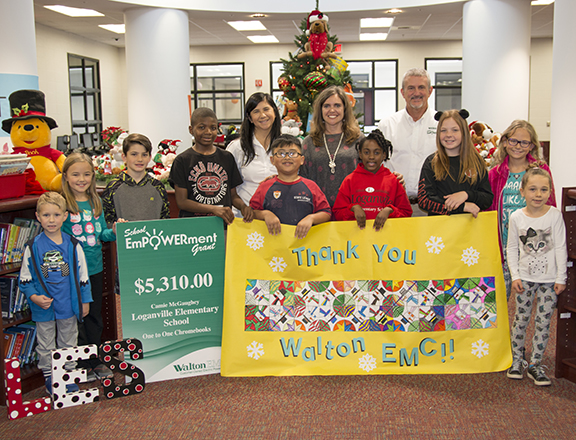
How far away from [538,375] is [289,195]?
1.71m

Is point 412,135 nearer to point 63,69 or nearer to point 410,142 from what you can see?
point 410,142

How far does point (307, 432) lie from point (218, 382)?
71 cm

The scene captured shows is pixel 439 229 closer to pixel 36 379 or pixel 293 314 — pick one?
pixel 293 314

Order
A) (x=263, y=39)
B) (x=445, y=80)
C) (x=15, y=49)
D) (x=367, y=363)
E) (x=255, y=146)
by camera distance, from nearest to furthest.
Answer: (x=367, y=363) → (x=255, y=146) → (x=15, y=49) → (x=263, y=39) → (x=445, y=80)

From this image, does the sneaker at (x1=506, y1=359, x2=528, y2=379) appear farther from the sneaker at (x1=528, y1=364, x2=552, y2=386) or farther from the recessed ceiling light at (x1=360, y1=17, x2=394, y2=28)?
the recessed ceiling light at (x1=360, y1=17, x2=394, y2=28)

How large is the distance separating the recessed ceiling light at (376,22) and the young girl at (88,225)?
31.2 ft

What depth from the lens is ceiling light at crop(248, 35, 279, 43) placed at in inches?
523

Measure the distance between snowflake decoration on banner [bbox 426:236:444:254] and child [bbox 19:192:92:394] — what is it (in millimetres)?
1949

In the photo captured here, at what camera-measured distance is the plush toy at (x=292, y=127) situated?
5.19m

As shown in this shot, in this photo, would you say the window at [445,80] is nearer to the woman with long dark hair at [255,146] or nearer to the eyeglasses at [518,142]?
the eyeglasses at [518,142]

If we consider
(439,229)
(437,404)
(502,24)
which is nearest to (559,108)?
(502,24)

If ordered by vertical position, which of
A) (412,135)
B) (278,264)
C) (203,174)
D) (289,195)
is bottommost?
(278,264)

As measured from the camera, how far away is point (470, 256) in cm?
286

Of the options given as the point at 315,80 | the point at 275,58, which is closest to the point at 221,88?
the point at 275,58
